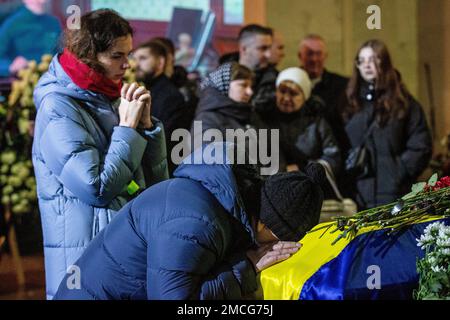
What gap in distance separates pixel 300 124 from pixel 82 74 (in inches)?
103

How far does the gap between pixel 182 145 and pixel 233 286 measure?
9.42ft

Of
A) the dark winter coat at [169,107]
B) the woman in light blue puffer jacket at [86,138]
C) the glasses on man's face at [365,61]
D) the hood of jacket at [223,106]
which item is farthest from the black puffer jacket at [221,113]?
the woman in light blue puffer jacket at [86,138]

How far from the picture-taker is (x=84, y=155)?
3.69 m

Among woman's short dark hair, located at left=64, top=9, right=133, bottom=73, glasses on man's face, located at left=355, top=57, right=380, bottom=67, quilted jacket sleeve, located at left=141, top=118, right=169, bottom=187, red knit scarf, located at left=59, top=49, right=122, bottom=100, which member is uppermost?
woman's short dark hair, located at left=64, top=9, right=133, bottom=73

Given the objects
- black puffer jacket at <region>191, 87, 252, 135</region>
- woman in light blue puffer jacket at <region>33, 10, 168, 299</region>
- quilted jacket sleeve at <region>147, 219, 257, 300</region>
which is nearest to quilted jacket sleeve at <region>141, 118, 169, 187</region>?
woman in light blue puffer jacket at <region>33, 10, 168, 299</region>

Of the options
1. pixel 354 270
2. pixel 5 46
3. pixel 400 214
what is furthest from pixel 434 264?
pixel 5 46

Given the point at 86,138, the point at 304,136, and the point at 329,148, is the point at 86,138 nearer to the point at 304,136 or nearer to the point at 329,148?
the point at 304,136

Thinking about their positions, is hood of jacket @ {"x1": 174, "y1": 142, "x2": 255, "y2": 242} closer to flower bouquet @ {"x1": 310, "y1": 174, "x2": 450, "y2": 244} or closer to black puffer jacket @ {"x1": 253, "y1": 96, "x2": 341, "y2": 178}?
flower bouquet @ {"x1": 310, "y1": 174, "x2": 450, "y2": 244}

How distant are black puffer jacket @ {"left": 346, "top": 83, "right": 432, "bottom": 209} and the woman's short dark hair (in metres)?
2.79

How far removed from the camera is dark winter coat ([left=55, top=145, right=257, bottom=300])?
294cm

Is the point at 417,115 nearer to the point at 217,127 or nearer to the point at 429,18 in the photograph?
the point at 217,127

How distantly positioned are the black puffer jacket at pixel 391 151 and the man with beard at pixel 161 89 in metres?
1.19

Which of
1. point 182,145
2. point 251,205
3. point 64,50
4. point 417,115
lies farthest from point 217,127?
point 251,205

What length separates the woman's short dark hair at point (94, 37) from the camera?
3865mm
